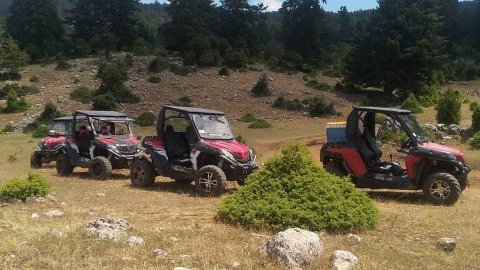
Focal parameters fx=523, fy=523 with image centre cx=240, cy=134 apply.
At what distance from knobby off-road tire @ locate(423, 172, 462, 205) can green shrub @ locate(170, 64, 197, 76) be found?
34.9 metres

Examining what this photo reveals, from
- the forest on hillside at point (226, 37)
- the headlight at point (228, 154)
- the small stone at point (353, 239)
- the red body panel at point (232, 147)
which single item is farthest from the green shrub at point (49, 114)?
the small stone at point (353, 239)

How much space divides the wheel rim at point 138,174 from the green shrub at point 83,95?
2586 cm

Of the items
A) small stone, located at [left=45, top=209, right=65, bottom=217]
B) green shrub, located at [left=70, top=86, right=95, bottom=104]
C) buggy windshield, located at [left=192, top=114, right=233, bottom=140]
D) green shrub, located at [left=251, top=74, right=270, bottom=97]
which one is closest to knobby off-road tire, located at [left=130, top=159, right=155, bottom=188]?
buggy windshield, located at [left=192, top=114, right=233, bottom=140]

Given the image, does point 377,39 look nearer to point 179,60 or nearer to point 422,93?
point 422,93

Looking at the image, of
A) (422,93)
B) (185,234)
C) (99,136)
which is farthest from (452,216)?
(422,93)

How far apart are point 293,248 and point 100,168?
9836 mm

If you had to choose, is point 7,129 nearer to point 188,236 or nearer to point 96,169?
point 96,169

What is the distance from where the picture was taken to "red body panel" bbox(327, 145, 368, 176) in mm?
10734

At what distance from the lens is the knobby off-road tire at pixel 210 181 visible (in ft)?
34.3

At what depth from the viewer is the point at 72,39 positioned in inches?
2309

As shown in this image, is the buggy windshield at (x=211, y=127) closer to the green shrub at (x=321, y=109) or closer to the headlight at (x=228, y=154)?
the headlight at (x=228, y=154)

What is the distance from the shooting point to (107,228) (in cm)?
623

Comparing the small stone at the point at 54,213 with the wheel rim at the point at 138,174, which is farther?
the wheel rim at the point at 138,174

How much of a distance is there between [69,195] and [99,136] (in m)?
4.50
